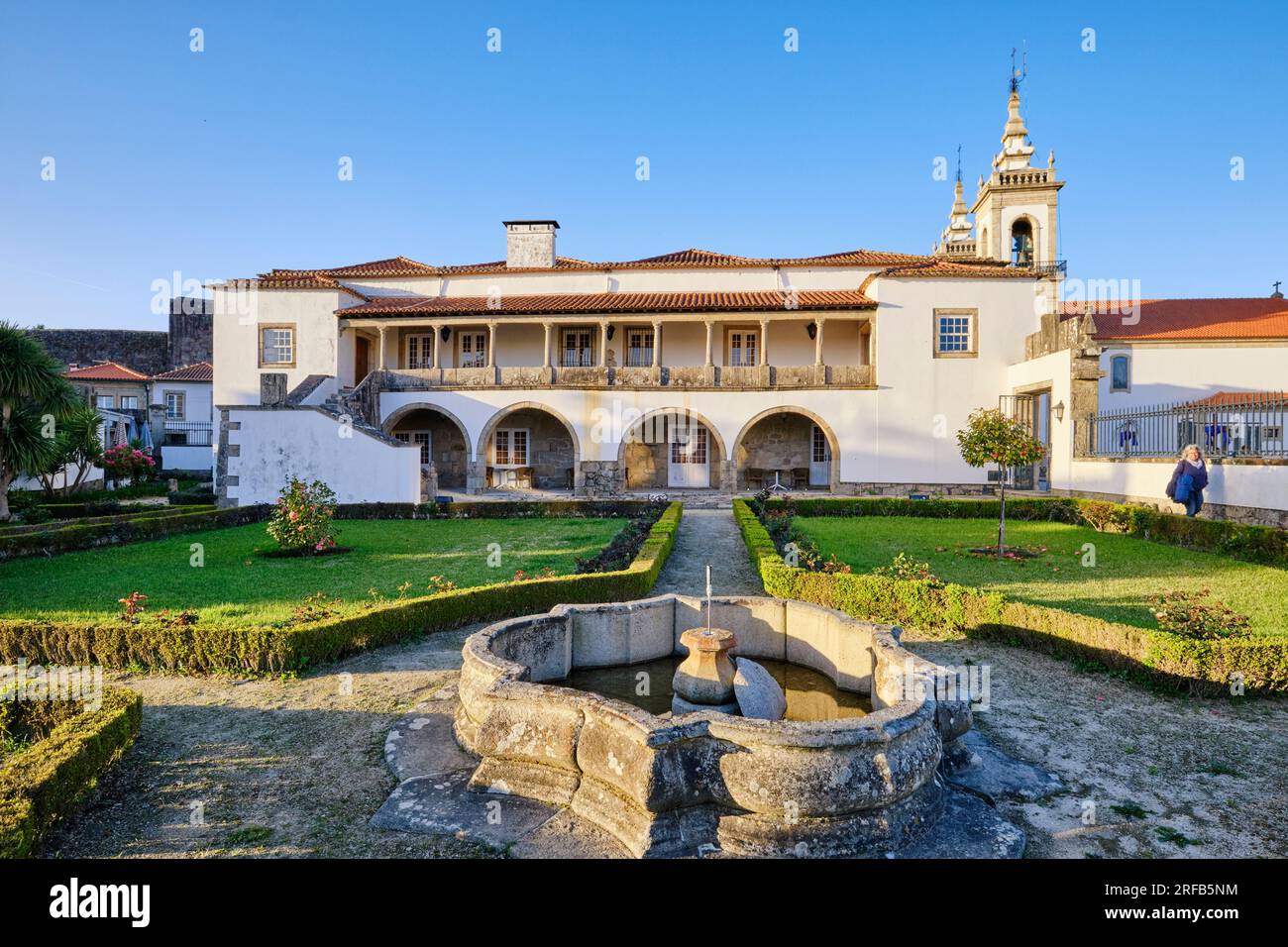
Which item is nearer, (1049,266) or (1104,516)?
(1104,516)

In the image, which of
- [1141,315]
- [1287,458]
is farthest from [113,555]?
[1141,315]

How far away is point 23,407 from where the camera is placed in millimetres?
16031

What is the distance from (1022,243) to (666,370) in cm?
1877

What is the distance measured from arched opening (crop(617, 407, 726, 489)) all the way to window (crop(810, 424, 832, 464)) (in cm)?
342

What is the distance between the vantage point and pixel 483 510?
59.0ft

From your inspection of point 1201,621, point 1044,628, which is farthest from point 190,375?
point 1201,621

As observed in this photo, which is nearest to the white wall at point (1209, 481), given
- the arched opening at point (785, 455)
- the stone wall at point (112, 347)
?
the arched opening at point (785, 455)

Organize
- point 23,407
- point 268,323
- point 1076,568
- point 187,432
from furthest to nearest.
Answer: point 187,432 < point 268,323 < point 23,407 < point 1076,568

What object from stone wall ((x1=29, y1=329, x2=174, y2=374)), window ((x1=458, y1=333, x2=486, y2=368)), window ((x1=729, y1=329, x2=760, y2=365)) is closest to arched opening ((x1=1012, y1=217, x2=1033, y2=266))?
window ((x1=729, y1=329, x2=760, y2=365))

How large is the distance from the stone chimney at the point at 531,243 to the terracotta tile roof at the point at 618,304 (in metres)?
2.11

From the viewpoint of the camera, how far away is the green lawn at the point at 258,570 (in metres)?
8.18

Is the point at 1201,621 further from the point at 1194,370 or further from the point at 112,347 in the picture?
the point at 112,347

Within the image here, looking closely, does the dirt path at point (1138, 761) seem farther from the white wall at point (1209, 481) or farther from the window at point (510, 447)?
the window at point (510, 447)
